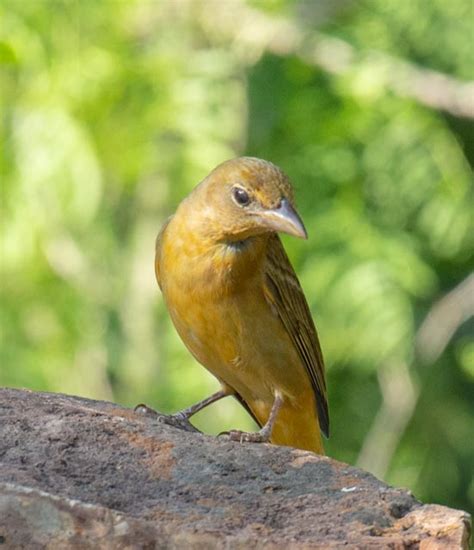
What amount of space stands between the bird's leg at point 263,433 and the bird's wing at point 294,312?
0.23 metres

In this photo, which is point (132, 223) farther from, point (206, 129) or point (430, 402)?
point (430, 402)

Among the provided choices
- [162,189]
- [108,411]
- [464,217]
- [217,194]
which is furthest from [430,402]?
[108,411]

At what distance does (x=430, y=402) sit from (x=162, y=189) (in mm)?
2225

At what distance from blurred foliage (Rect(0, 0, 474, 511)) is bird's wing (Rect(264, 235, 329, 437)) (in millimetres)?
3087

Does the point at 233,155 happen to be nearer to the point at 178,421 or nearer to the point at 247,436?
the point at 178,421

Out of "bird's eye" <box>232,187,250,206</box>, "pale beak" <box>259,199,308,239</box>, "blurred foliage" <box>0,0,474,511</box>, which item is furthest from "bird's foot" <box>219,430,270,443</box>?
"blurred foliage" <box>0,0,474,511</box>

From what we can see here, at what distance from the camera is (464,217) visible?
A: 9.41 m

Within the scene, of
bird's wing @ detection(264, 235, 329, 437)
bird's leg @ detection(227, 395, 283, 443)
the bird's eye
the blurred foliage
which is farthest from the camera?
the blurred foliage

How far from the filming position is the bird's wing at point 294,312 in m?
5.88

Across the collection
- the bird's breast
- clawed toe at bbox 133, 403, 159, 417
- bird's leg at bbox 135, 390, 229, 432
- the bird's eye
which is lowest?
bird's leg at bbox 135, 390, 229, 432

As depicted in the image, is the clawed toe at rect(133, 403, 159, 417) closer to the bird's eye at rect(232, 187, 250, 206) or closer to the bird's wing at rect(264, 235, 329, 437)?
the bird's wing at rect(264, 235, 329, 437)

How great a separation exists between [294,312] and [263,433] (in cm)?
64

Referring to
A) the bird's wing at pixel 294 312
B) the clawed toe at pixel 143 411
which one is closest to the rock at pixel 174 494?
the clawed toe at pixel 143 411

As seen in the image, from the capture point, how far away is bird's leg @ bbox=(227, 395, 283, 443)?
5215mm
